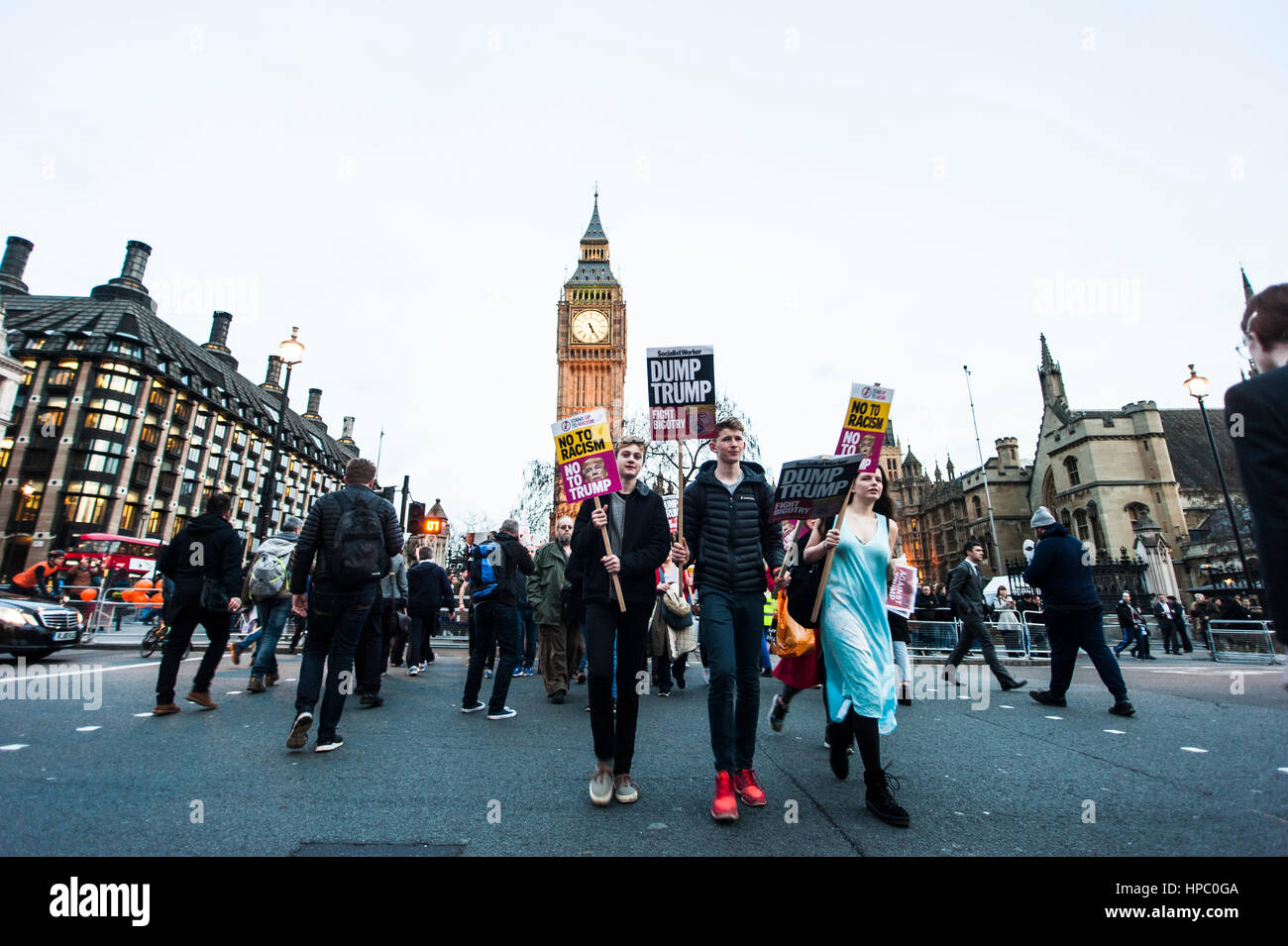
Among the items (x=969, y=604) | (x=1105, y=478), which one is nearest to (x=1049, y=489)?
(x=1105, y=478)

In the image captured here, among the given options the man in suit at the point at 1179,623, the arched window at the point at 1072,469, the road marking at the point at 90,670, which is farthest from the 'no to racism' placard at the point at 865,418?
the arched window at the point at 1072,469

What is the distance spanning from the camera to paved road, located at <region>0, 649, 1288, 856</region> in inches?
105

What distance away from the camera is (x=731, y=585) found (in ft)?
11.8

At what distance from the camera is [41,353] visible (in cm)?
5394

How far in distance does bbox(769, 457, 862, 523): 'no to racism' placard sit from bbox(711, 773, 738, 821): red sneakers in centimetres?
152

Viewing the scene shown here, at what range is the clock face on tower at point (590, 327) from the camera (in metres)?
78.6

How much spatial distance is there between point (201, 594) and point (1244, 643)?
2210 cm

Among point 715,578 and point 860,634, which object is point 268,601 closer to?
point 715,578

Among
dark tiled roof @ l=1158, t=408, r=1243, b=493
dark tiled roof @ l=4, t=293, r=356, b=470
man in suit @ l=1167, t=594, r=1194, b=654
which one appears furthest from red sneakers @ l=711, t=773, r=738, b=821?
dark tiled roof @ l=4, t=293, r=356, b=470

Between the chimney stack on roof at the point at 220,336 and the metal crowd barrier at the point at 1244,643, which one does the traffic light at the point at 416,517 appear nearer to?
the metal crowd barrier at the point at 1244,643

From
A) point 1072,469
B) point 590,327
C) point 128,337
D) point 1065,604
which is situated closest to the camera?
point 1065,604

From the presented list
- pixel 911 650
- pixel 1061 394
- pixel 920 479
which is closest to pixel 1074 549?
pixel 911 650

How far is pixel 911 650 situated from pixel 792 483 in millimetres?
12105
